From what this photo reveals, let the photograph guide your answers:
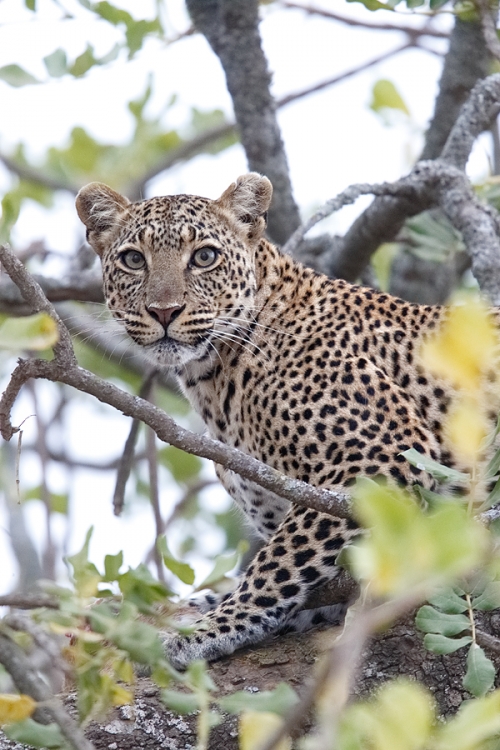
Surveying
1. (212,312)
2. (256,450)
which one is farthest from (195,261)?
(256,450)

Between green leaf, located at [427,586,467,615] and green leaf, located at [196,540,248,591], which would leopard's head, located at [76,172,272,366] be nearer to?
green leaf, located at [196,540,248,591]

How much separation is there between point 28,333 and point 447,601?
189 centimetres

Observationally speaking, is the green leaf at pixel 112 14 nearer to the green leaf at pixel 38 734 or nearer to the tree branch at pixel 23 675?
the tree branch at pixel 23 675

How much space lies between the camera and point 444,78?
9492 mm

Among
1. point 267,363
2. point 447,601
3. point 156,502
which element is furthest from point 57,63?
point 447,601

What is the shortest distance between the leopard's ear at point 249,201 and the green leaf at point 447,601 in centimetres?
374

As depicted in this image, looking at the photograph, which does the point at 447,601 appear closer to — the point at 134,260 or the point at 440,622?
the point at 440,622

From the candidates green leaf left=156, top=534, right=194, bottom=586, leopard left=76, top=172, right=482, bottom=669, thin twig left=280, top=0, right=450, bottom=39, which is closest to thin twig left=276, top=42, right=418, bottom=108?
thin twig left=280, top=0, right=450, bottom=39

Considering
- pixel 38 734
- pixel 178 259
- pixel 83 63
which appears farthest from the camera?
pixel 83 63

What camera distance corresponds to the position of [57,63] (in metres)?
7.30

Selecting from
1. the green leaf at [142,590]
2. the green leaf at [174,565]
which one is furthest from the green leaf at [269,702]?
the green leaf at [174,565]

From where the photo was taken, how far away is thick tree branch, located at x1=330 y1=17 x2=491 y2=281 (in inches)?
334

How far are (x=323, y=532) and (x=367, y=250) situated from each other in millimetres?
3381

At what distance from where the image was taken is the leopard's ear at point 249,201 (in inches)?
292
